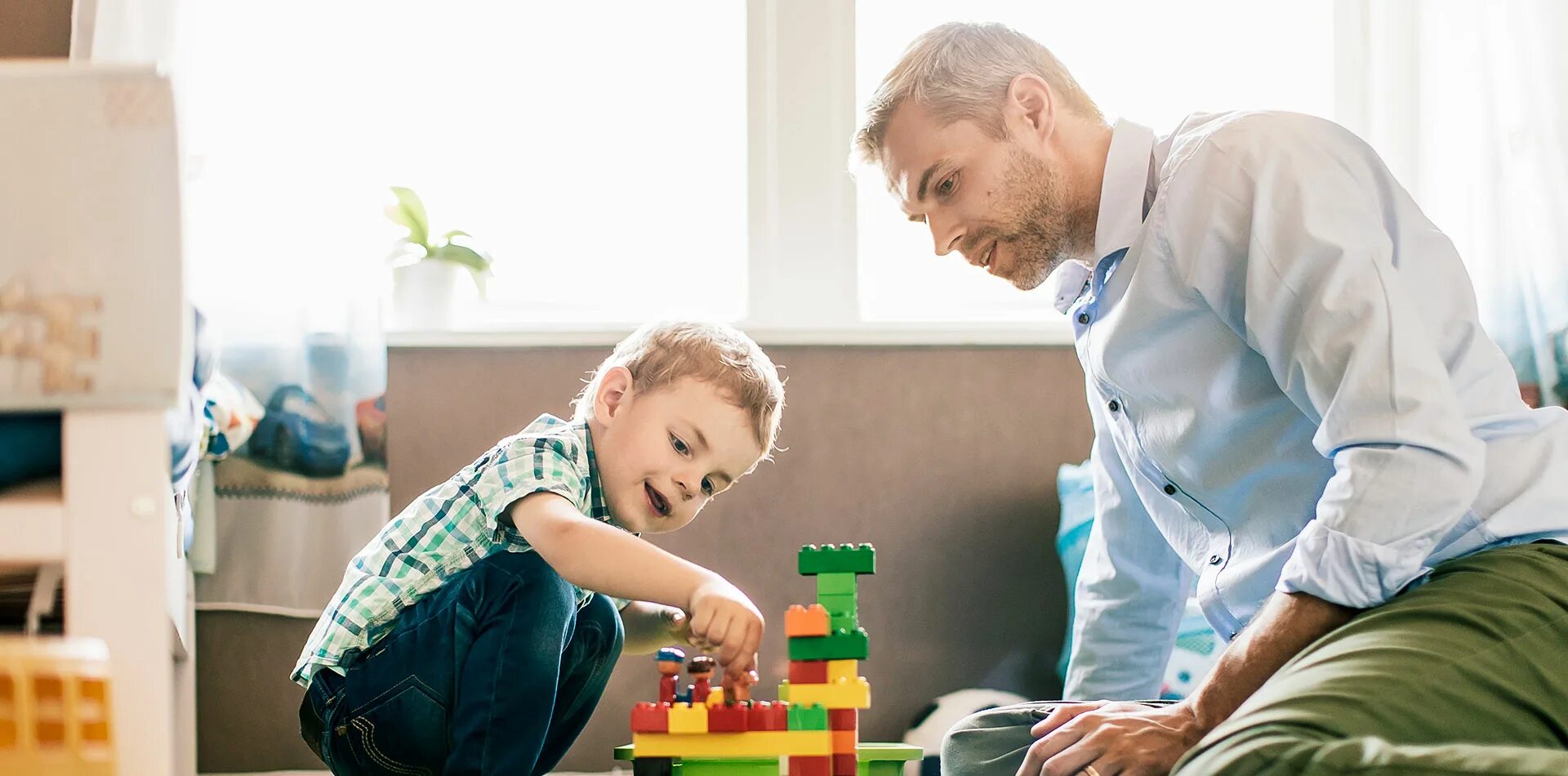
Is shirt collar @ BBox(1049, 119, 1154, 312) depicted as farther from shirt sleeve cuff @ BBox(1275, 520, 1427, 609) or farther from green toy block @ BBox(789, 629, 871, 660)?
green toy block @ BBox(789, 629, 871, 660)

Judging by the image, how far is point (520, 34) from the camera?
2494 millimetres

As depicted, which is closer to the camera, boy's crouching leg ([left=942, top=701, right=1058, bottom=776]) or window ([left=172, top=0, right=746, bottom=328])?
boy's crouching leg ([left=942, top=701, right=1058, bottom=776])

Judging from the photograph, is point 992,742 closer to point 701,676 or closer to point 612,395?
point 701,676

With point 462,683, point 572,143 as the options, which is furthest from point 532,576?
point 572,143

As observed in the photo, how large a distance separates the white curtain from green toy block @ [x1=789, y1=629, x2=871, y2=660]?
65.8 inches

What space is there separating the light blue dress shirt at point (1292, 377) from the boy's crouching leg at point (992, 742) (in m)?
0.22

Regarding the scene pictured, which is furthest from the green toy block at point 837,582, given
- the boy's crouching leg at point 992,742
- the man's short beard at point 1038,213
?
the man's short beard at point 1038,213

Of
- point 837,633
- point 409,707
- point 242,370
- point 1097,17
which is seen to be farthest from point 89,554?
point 1097,17

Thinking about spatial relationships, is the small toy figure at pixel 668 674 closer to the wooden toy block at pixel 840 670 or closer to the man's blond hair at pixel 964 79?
the wooden toy block at pixel 840 670

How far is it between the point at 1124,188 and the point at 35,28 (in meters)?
1.86

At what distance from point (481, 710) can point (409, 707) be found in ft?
0.25

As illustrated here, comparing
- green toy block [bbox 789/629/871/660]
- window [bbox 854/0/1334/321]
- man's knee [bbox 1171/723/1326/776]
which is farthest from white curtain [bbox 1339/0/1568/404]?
green toy block [bbox 789/629/871/660]

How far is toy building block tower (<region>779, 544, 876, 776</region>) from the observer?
3.71 ft

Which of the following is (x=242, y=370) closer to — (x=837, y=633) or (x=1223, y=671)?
(x=837, y=633)
